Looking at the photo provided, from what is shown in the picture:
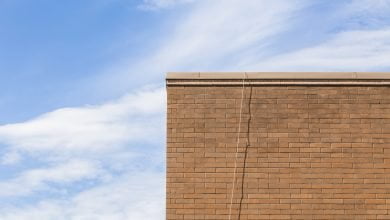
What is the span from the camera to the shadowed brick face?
14242 millimetres

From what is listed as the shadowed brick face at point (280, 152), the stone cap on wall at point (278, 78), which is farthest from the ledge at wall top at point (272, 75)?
the shadowed brick face at point (280, 152)

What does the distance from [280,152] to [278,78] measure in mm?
1253

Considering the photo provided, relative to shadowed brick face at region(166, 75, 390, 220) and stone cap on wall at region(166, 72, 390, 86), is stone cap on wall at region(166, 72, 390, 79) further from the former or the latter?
shadowed brick face at region(166, 75, 390, 220)

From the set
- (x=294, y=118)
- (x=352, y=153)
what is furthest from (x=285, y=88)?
(x=352, y=153)

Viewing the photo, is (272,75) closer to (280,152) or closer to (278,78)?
(278,78)

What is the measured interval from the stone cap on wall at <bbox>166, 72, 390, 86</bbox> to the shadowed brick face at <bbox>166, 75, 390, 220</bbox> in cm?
8

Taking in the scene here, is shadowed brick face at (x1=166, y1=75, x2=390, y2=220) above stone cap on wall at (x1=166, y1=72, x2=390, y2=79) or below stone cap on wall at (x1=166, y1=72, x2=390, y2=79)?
below

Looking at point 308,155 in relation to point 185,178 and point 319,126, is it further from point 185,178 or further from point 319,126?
point 185,178

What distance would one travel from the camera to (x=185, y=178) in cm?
1432

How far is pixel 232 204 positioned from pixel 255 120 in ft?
4.80

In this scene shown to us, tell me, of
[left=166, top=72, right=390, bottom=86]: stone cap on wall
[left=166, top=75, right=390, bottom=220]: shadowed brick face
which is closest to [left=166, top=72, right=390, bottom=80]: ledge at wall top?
[left=166, top=72, right=390, bottom=86]: stone cap on wall

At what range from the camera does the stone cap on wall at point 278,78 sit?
1465 centimetres

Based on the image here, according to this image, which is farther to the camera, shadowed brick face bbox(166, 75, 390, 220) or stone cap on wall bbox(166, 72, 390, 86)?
stone cap on wall bbox(166, 72, 390, 86)

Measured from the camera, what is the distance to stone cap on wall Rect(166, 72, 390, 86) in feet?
48.1
